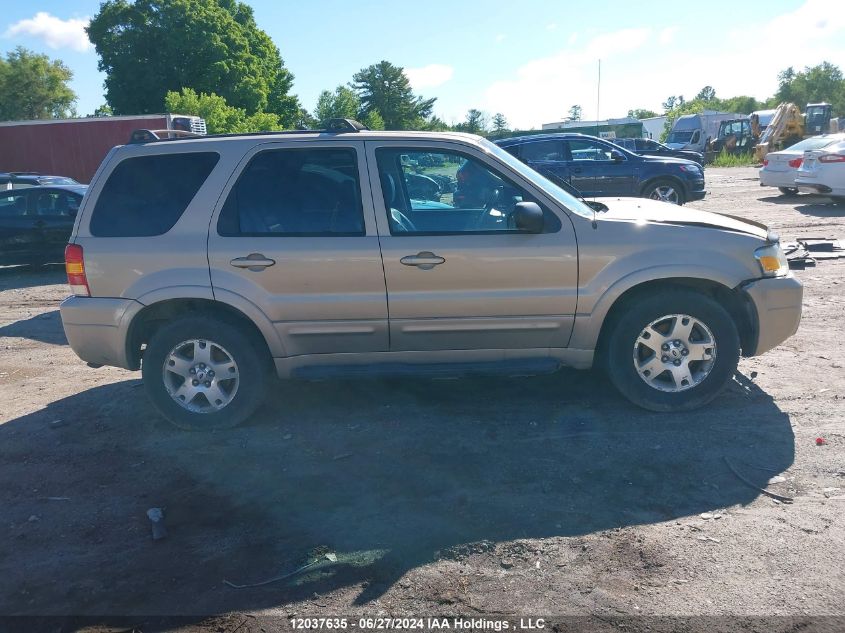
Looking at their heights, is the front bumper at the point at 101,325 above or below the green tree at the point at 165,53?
below

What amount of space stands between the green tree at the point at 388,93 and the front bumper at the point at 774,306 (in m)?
68.0

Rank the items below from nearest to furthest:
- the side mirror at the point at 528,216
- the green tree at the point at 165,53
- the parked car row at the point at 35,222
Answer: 1. the side mirror at the point at 528,216
2. the parked car row at the point at 35,222
3. the green tree at the point at 165,53

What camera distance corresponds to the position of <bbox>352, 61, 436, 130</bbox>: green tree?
7162cm

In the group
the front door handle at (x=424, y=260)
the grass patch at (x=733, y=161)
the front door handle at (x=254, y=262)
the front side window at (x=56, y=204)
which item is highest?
the front side window at (x=56, y=204)

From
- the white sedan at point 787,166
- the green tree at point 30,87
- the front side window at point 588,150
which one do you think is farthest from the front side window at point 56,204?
the green tree at point 30,87

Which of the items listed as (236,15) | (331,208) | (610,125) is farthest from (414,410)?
(236,15)

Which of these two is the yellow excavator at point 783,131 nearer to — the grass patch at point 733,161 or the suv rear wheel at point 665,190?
the grass patch at point 733,161

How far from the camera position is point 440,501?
13.4 ft

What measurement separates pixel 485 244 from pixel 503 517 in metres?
1.85

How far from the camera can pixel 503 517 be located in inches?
153

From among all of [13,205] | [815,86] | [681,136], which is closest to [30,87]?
[681,136]

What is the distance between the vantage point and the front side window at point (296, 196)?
5.02 meters

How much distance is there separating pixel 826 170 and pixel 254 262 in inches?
588

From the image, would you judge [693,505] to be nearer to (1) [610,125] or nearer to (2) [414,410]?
(2) [414,410]
